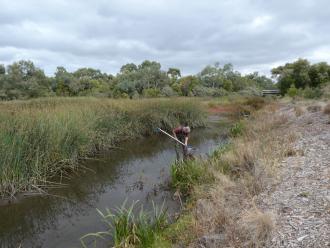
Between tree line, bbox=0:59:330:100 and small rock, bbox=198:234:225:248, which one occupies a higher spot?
tree line, bbox=0:59:330:100

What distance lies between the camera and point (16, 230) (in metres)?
5.48

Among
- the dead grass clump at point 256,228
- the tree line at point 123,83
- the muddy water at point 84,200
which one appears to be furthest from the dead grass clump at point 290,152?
the tree line at point 123,83

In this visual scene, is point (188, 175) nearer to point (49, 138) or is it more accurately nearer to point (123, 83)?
point (49, 138)

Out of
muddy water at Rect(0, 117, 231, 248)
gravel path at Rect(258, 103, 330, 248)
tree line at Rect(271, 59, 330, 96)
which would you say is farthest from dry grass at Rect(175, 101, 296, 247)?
tree line at Rect(271, 59, 330, 96)

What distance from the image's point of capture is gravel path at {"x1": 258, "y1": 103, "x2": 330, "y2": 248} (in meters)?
3.55

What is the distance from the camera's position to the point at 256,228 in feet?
12.4

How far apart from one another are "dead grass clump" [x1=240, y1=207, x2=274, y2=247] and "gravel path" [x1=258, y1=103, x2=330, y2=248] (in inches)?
3.8

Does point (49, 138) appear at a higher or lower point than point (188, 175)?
higher

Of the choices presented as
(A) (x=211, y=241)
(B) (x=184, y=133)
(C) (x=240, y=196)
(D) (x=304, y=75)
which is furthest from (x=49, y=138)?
(D) (x=304, y=75)

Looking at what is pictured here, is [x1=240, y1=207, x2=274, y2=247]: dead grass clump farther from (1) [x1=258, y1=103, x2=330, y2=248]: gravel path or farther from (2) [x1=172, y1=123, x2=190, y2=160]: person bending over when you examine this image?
(2) [x1=172, y1=123, x2=190, y2=160]: person bending over

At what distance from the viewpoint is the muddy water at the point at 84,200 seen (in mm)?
5312

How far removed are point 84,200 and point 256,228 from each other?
4.29 metres

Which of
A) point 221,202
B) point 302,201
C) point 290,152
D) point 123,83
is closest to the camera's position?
point 302,201

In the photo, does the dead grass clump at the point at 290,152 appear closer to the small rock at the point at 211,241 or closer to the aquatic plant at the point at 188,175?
the aquatic plant at the point at 188,175
